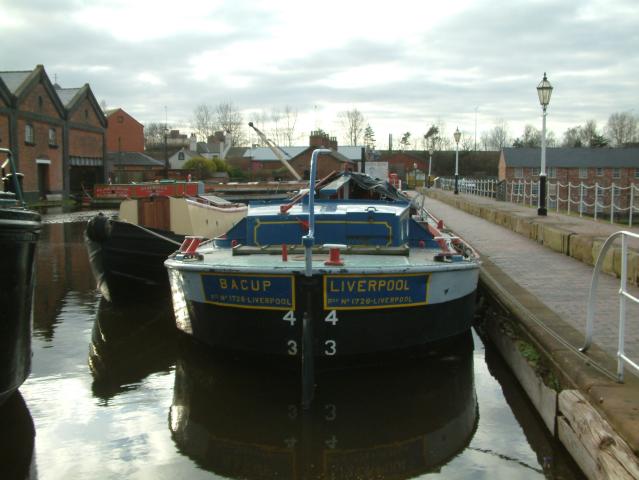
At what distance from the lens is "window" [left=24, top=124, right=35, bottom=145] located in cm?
4297

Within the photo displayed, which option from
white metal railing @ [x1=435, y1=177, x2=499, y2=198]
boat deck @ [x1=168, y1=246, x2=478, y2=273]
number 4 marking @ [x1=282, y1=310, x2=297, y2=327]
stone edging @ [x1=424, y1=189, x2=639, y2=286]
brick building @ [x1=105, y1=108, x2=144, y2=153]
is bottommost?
number 4 marking @ [x1=282, y1=310, x2=297, y2=327]

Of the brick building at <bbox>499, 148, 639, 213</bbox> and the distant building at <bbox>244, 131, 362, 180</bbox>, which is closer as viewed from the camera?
the distant building at <bbox>244, 131, 362, 180</bbox>

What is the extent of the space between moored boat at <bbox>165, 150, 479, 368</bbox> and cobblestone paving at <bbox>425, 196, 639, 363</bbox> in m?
1.31

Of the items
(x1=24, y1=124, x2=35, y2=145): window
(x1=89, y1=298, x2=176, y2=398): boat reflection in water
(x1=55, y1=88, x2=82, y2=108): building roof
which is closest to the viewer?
(x1=89, y1=298, x2=176, y2=398): boat reflection in water

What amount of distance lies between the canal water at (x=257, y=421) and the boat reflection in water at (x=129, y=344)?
0.14 feet

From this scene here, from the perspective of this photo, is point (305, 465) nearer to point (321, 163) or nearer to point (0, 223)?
point (0, 223)

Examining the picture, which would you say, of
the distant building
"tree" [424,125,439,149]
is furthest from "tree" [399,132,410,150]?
the distant building

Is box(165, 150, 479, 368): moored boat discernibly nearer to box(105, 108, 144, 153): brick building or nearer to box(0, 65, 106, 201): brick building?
box(0, 65, 106, 201): brick building

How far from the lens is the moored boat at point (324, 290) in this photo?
23.3 ft

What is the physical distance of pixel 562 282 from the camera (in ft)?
34.4

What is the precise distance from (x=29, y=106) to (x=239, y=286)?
136 feet

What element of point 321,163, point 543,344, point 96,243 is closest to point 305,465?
point 543,344

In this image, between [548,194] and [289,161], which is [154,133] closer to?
[289,161]

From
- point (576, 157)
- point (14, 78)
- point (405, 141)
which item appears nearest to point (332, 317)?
point (14, 78)
